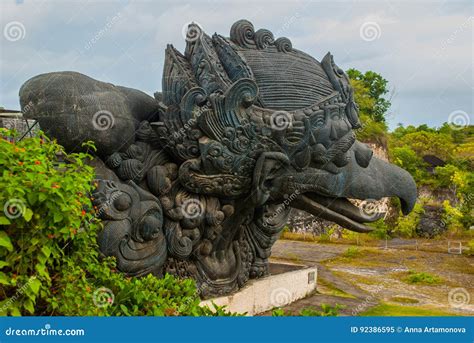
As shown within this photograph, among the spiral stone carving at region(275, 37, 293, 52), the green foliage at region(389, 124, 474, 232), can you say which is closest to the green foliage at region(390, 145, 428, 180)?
the green foliage at region(389, 124, 474, 232)

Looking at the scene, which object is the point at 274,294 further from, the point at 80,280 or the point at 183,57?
the point at 80,280

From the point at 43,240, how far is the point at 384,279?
21.9 ft

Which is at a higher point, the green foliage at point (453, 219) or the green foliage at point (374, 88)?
the green foliage at point (374, 88)

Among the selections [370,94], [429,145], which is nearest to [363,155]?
[370,94]

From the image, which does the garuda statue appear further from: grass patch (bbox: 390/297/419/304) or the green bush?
grass patch (bbox: 390/297/419/304)

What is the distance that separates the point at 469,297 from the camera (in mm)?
7250

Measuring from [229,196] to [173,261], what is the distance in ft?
2.52

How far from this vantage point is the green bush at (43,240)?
256 centimetres

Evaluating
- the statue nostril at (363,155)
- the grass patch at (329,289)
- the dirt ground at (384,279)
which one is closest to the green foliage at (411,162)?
the dirt ground at (384,279)

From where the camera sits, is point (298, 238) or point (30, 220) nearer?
point (30, 220)

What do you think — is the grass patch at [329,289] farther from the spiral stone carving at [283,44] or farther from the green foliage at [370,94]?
the green foliage at [370,94]

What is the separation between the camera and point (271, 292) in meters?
5.94

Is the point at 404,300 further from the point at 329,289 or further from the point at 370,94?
the point at 370,94

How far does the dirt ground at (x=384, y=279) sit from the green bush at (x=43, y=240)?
256 centimetres
